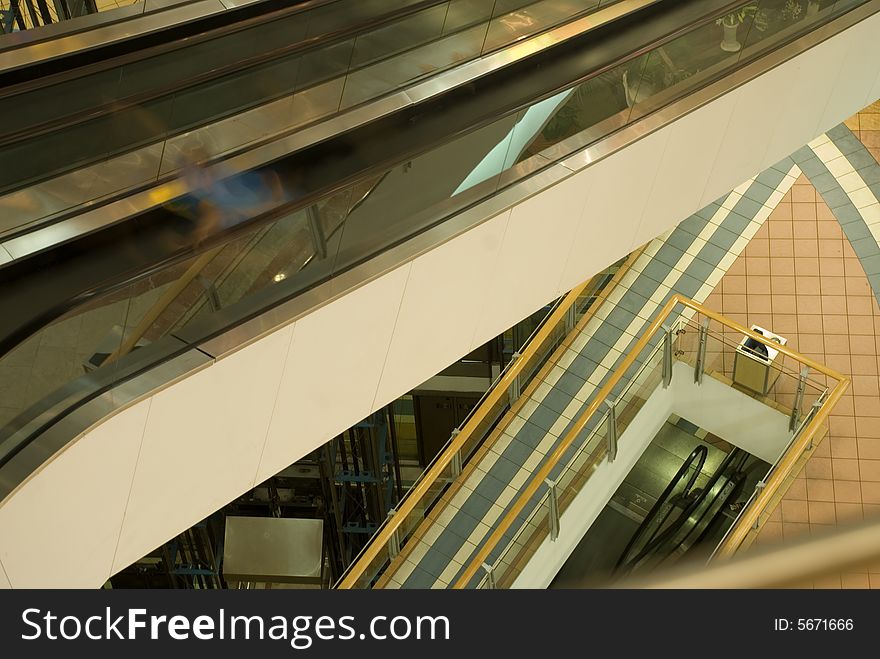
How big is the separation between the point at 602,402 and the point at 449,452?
1337 millimetres

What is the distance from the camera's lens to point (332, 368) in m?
5.62

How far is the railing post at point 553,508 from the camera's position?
833 cm

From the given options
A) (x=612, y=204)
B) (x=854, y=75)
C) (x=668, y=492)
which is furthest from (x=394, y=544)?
(x=854, y=75)

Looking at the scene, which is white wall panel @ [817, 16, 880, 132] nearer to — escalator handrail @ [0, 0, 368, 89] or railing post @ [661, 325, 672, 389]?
railing post @ [661, 325, 672, 389]

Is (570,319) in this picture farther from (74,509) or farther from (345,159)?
(74,509)

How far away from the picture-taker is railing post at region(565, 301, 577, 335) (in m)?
9.30

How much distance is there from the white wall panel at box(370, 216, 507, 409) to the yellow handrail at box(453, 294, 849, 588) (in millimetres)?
2284

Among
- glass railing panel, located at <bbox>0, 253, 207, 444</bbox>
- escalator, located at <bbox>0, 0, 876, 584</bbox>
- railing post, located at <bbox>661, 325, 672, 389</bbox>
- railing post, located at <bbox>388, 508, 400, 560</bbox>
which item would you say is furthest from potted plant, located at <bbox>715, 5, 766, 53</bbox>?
railing post, located at <bbox>388, 508, 400, 560</bbox>

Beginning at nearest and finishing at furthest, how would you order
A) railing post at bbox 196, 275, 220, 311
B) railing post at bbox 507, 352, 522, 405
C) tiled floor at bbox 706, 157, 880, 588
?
railing post at bbox 196, 275, 220, 311, tiled floor at bbox 706, 157, 880, 588, railing post at bbox 507, 352, 522, 405

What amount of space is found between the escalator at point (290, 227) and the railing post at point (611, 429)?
2892 millimetres
